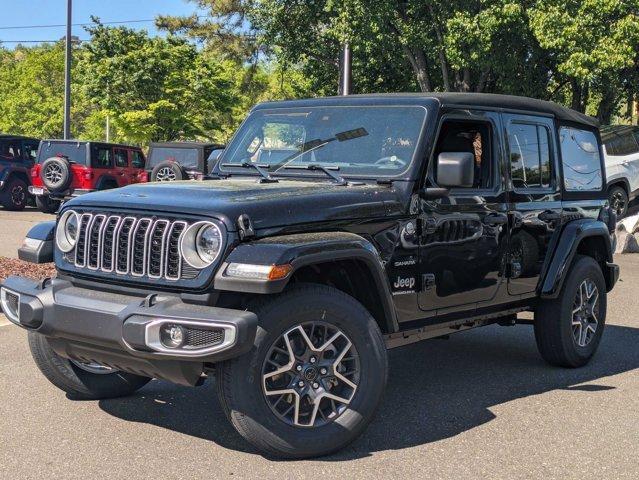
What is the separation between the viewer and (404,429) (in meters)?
5.03

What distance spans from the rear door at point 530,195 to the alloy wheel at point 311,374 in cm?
183

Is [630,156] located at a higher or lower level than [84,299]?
higher

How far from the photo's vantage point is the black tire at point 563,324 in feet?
21.1

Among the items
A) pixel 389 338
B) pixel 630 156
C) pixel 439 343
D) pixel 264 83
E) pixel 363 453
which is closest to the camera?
pixel 363 453

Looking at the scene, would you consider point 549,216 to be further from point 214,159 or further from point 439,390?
point 214,159

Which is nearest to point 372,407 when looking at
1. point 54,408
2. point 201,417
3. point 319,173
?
point 201,417

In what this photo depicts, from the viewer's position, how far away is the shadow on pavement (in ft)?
16.3

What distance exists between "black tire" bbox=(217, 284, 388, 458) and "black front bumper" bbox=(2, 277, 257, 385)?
0.56 ft

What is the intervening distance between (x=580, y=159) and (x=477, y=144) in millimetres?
1501

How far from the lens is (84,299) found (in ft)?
14.6

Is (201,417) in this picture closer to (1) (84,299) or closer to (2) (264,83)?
(1) (84,299)

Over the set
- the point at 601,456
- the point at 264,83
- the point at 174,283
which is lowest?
the point at 601,456

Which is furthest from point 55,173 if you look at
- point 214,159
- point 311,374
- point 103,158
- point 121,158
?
point 311,374

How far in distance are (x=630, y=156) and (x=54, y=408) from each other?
49.6 ft
